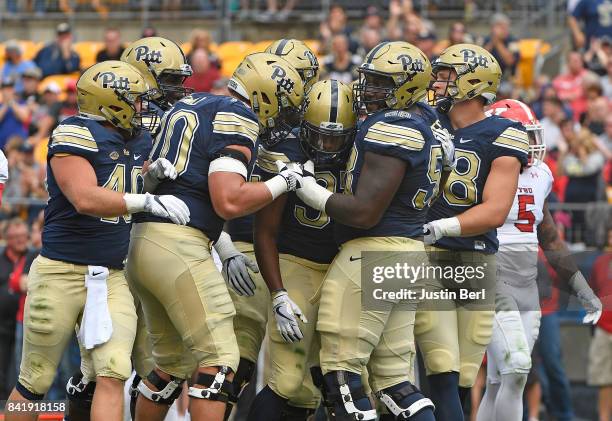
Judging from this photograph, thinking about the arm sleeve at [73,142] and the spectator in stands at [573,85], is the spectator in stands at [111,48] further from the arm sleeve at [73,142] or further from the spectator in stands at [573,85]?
the arm sleeve at [73,142]

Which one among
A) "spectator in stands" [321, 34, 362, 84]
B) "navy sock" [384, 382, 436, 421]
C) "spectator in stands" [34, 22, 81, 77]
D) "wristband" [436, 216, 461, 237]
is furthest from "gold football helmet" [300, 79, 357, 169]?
"spectator in stands" [34, 22, 81, 77]

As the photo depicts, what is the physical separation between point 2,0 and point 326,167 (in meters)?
11.3

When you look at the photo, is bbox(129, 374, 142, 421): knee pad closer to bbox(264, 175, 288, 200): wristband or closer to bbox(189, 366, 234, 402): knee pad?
bbox(189, 366, 234, 402): knee pad

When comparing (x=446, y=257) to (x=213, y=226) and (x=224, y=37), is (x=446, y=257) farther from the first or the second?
(x=224, y=37)

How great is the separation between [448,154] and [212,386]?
5.53 feet

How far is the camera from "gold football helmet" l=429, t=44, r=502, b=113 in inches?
283

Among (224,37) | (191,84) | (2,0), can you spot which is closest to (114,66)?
(191,84)

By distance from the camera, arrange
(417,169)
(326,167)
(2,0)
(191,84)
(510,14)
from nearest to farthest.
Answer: (417,169), (326,167), (191,84), (510,14), (2,0)

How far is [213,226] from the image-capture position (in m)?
6.46

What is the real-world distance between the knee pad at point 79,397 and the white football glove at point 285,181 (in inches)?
59.5

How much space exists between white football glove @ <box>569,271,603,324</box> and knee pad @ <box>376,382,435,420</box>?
1.77 meters

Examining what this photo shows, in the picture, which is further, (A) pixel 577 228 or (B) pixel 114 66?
(A) pixel 577 228

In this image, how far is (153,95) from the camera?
22.1 ft

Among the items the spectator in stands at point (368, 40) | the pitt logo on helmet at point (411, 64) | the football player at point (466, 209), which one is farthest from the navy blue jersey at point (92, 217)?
the spectator in stands at point (368, 40)
